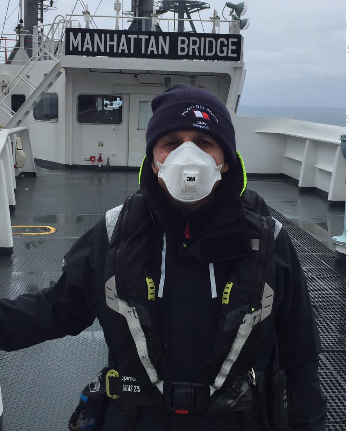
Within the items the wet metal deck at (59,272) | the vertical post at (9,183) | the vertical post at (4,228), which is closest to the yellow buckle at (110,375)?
the wet metal deck at (59,272)

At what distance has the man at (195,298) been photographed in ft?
5.84

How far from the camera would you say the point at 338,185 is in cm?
969

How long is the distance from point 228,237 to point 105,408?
766 mm

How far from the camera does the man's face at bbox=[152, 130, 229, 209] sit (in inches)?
73.3

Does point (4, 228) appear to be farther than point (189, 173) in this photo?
Yes

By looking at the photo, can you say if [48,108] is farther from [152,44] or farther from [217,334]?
[217,334]

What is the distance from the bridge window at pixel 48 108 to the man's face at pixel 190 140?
41.7 ft

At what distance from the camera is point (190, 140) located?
6.11 ft

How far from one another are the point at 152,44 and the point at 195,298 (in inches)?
451

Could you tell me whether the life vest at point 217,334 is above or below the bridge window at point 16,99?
below

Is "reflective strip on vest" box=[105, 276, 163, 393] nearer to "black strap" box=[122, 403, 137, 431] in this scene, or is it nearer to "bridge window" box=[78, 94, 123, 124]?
"black strap" box=[122, 403, 137, 431]

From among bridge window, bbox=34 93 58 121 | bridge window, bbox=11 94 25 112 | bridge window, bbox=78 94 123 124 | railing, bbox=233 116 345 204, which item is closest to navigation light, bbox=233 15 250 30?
railing, bbox=233 116 345 204

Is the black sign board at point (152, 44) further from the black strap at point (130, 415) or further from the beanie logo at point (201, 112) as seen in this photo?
the black strap at point (130, 415)

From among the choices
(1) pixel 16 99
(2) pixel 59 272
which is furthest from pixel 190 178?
(1) pixel 16 99
